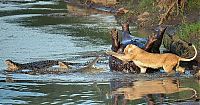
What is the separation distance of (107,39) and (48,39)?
7.33 ft

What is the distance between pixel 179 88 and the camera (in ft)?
44.0

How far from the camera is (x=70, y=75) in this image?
15617 millimetres

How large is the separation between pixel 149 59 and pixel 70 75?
196 centimetres

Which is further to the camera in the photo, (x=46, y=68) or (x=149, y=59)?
(x=46, y=68)

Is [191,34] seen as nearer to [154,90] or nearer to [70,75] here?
[70,75]

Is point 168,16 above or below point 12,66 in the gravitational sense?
above

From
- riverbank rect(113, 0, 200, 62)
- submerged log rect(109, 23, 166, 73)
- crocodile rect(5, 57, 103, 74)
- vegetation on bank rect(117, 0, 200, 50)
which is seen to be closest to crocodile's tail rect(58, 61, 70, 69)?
crocodile rect(5, 57, 103, 74)

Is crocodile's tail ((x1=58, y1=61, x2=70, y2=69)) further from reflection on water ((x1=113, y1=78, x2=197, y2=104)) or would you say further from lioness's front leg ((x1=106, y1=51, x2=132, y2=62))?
reflection on water ((x1=113, y1=78, x2=197, y2=104))

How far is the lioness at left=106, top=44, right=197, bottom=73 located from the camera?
15070 millimetres

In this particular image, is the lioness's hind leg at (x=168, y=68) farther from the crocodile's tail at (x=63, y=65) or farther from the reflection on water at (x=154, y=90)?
the crocodile's tail at (x=63, y=65)

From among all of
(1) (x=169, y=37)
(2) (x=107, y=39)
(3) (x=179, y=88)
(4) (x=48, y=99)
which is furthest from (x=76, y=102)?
(2) (x=107, y=39)

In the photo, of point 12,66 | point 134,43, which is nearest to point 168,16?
point 134,43

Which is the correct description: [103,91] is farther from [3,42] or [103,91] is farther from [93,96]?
[3,42]

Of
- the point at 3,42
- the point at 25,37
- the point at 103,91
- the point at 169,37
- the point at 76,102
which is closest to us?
the point at 76,102
